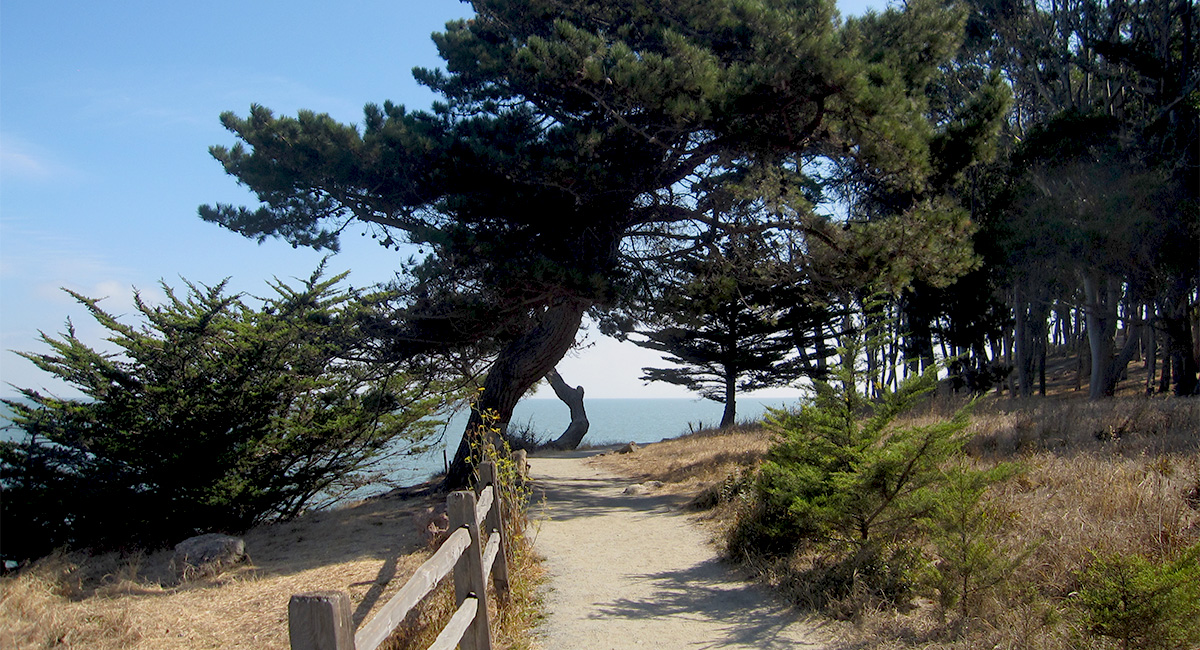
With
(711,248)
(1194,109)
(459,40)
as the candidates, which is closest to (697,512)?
(711,248)

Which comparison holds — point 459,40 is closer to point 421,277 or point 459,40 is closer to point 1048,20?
point 421,277

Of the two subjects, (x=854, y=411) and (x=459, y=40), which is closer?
(x=854, y=411)

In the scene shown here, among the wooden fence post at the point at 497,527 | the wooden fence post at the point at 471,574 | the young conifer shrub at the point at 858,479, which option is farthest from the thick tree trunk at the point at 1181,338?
the wooden fence post at the point at 471,574

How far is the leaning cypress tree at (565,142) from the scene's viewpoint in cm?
841

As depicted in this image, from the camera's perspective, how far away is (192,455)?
28.8 feet

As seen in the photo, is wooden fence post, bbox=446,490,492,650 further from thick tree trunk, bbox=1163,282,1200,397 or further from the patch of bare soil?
thick tree trunk, bbox=1163,282,1200,397

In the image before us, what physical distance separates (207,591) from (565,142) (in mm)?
6364

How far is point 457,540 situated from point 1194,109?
836 inches

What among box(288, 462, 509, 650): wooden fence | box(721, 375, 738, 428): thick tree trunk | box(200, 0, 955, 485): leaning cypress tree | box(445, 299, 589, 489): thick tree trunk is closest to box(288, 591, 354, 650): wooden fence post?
box(288, 462, 509, 650): wooden fence

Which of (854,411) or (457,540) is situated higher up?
(854,411)

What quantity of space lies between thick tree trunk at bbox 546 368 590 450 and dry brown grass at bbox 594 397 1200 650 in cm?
1441

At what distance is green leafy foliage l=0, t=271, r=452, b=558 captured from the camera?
28.8 ft

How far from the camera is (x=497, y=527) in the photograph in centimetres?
573

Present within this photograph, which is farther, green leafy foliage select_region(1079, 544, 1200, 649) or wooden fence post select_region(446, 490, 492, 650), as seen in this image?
wooden fence post select_region(446, 490, 492, 650)
